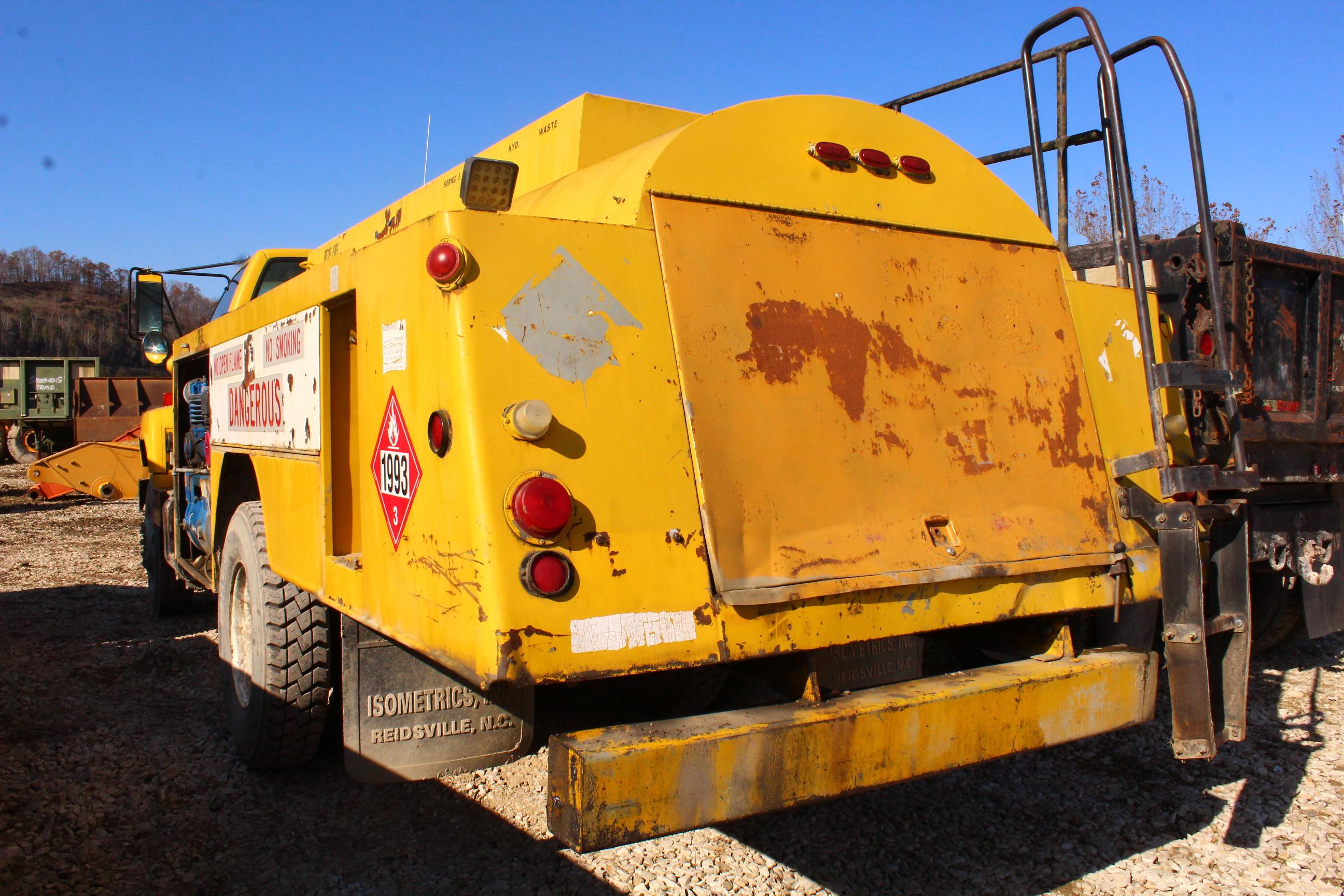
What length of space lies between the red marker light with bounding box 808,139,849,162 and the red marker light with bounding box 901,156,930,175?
0.24 m

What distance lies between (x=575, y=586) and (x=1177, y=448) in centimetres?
241

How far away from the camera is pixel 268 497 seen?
3.70 m

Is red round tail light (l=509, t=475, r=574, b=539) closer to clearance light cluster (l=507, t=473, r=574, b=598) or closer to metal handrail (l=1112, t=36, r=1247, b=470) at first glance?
clearance light cluster (l=507, t=473, r=574, b=598)

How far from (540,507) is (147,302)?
4.86m

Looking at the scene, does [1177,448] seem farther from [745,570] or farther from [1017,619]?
[745,570]

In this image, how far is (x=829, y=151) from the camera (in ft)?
10.1

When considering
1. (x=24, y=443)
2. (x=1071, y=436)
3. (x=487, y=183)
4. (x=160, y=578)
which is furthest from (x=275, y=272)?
(x=24, y=443)

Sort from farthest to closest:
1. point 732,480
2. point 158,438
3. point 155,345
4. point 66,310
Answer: point 66,310 < point 158,438 < point 155,345 < point 732,480

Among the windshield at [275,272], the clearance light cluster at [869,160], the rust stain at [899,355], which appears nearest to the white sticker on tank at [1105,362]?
the rust stain at [899,355]

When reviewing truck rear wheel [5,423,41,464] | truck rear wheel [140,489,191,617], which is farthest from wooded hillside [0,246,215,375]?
truck rear wheel [140,489,191,617]

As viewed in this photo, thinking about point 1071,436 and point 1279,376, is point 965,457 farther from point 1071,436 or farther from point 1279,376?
point 1279,376

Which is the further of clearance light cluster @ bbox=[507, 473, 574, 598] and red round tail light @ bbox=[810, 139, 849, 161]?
red round tail light @ bbox=[810, 139, 849, 161]

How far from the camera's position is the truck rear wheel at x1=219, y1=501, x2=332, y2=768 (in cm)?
369

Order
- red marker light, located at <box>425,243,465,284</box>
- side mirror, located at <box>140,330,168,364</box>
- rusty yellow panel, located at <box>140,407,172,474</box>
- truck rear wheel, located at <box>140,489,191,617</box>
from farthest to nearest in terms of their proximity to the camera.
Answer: truck rear wheel, located at <box>140,489,191,617</box> < rusty yellow panel, located at <box>140,407,172,474</box> < side mirror, located at <box>140,330,168,364</box> < red marker light, located at <box>425,243,465,284</box>
